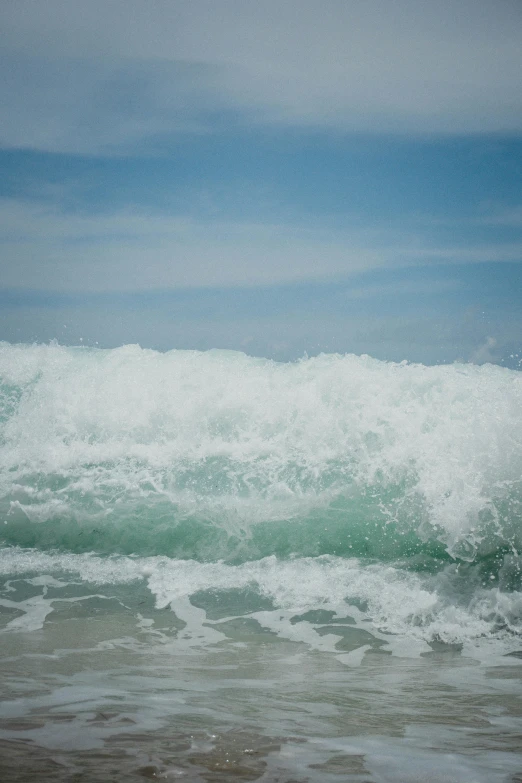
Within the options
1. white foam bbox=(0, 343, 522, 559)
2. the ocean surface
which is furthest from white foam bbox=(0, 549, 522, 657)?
white foam bbox=(0, 343, 522, 559)

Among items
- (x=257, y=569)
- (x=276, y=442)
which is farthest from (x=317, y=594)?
(x=276, y=442)

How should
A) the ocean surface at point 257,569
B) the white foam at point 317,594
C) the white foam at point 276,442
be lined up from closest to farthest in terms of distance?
the ocean surface at point 257,569 < the white foam at point 317,594 < the white foam at point 276,442

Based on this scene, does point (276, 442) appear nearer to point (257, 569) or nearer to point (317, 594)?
point (257, 569)

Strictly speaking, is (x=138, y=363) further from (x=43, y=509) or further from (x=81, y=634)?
(x=81, y=634)

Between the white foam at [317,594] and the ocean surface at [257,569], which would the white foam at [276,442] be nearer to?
the ocean surface at [257,569]

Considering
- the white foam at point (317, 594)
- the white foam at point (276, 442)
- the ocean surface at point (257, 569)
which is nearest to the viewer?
the ocean surface at point (257, 569)

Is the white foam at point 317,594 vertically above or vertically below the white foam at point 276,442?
below

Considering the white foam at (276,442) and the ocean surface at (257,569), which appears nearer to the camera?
the ocean surface at (257,569)

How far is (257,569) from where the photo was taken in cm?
694

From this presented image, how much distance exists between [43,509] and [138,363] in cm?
368

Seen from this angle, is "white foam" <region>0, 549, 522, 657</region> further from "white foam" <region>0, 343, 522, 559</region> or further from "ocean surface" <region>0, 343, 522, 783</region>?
"white foam" <region>0, 343, 522, 559</region>

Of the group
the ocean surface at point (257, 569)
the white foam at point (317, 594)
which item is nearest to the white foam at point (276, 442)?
the ocean surface at point (257, 569)

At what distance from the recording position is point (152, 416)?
973cm

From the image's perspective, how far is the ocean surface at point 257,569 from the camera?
9.77 feet
